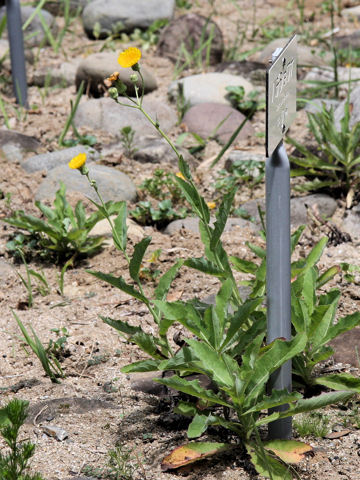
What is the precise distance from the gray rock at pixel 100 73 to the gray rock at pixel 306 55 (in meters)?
1.01

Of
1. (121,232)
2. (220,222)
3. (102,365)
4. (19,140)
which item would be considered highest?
(220,222)

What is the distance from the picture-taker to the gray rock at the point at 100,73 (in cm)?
489

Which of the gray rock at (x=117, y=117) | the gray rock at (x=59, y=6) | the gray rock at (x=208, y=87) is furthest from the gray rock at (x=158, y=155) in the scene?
the gray rock at (x=59, y=6)

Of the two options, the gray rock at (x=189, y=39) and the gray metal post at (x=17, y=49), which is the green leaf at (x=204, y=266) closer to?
the gray metal post at (x=17, y=49)

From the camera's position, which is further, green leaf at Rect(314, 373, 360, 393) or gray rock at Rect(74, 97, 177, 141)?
gray rock at Rect(74, 97, 177, 141)

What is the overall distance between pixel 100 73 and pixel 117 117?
494mm

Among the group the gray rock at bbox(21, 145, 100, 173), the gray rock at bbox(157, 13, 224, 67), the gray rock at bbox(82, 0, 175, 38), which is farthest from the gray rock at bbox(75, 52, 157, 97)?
the gray rock at bbox(82, 0, 175, 38)

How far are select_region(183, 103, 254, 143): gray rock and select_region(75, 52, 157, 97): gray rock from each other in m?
0.49

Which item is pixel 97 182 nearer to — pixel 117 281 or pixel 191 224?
pixel 191 224

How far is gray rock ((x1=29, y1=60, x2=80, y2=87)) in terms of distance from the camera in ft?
17.4

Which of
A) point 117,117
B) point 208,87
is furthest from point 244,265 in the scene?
point 208,87

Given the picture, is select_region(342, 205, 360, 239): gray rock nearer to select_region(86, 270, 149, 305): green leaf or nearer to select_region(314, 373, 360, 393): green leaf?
select_region(314, 373, 360, 393): green leaf

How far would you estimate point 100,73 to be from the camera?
4.91 metres

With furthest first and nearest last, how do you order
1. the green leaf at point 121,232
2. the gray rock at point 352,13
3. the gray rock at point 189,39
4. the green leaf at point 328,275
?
1. the gray rock at point 352,13
2. the gray rock at point 189,39
3. the green leaf at point 328,275
4. the green leaf at point 121,232
